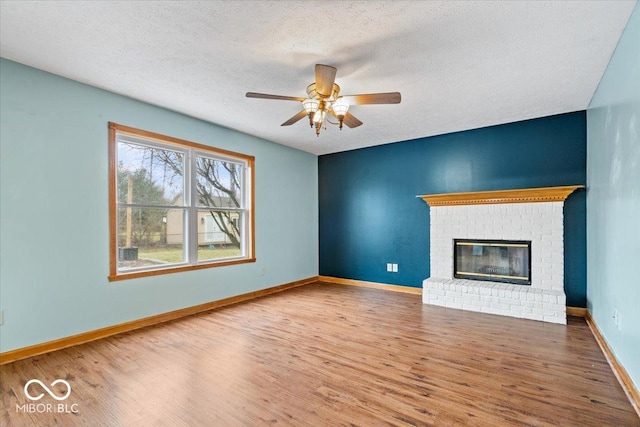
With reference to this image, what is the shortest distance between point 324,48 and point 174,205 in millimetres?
2694

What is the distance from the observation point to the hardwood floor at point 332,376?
1849 mm

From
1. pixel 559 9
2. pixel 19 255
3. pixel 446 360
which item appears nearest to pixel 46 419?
pixel 19 255

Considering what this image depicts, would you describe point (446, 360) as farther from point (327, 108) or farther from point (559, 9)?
point (559, 9)

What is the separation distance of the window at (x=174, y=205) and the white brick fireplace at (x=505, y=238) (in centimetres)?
292

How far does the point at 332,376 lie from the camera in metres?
2.31

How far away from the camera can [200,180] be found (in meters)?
4.21

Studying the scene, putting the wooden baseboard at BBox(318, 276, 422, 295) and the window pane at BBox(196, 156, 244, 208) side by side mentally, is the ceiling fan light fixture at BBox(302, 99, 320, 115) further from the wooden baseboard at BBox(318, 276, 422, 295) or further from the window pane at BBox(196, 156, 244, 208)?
the wooden baseboard at BBox(318, 276, 422, 295)

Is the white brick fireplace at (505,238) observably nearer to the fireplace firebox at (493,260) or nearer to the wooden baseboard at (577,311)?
the fireplace firebox at (493,260)

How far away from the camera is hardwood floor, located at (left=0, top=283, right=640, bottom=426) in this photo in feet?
6.07

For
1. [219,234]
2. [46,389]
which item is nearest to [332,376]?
[46,389]

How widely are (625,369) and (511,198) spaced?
2328 mm

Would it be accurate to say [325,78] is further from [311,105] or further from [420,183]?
[420,183]

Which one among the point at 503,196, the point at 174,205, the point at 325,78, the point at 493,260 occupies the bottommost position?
the point at 493,260

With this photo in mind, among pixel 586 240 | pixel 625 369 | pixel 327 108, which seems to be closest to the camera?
pixel 625 369
